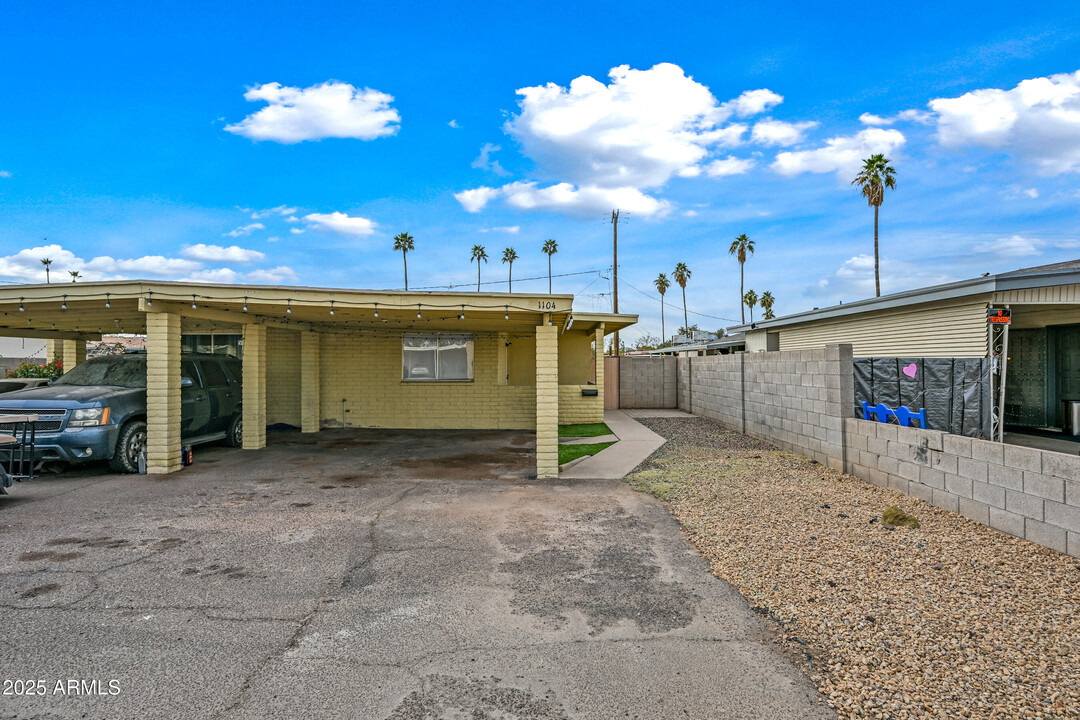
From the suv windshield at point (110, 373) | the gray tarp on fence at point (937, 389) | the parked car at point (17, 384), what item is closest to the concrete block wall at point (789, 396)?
the gray tarp on fence at point (937, 389)

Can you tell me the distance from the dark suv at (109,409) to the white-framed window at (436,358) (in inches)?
179

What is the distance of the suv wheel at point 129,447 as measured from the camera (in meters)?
8.49

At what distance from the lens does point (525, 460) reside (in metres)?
10.0

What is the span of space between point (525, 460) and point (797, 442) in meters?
4.94

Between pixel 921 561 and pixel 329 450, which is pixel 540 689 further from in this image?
pixel 329 450

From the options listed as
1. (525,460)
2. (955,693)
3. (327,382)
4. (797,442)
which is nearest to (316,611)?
(955,693)

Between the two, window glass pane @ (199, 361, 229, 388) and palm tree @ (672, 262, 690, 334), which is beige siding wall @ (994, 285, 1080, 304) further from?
palm tree @ (672, 262, 690, 334)

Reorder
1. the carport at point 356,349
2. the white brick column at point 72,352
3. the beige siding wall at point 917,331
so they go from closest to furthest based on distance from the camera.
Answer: the carport at point 356,349 < the beige siding wall at point 917,331 < the white brick column at point 72,352

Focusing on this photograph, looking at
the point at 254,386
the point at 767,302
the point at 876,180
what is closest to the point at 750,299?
the point at 767,302

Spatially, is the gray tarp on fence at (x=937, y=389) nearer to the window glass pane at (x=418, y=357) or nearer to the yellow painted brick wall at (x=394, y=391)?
the yellow painted brick wall at (x=394, y=391)

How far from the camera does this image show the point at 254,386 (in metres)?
11.0

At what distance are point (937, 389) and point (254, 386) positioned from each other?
12.2 metres

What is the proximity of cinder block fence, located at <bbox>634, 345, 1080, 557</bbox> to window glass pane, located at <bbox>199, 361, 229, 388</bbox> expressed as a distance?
11.1 meters

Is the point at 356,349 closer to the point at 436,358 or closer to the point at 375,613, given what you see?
the point at 436,358
